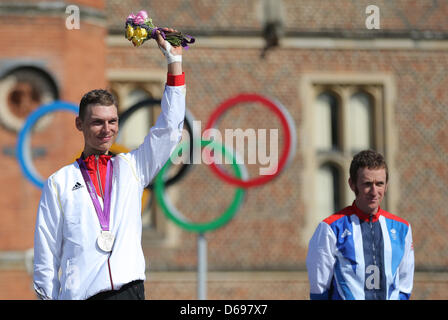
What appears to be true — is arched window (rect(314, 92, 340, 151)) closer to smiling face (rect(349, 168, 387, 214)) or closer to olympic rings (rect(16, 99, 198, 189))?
olympic rings (rect(16, 99, 198, 189))

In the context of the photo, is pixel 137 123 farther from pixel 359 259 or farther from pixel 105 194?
pixel 105 194

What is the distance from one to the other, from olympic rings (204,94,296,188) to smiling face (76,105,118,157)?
211 inches

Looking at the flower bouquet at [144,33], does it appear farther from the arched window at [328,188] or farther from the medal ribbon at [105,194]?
the arched window at [328,188]

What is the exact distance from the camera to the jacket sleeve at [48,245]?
2.89 meters

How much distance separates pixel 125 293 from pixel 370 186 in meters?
1.06

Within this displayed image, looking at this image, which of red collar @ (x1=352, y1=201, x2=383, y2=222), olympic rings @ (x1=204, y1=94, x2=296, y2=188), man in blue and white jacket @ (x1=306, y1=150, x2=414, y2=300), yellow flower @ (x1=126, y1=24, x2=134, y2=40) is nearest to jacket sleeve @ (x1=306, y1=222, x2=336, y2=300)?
man in blue and white jacket @ (x1=306, y1=150, x2=414, y2=300)

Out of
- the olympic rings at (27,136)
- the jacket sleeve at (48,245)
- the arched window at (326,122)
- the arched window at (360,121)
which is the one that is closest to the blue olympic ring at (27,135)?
the olympic rings at (27,136)

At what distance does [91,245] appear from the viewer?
2859mm

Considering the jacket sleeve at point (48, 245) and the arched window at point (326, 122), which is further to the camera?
the arched window at point (326, 122)

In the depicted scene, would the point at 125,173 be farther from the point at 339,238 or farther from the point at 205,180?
the point at 205,180

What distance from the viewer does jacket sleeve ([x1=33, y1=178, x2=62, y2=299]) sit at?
289cm

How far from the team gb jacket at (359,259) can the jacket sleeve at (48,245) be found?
1014mm
